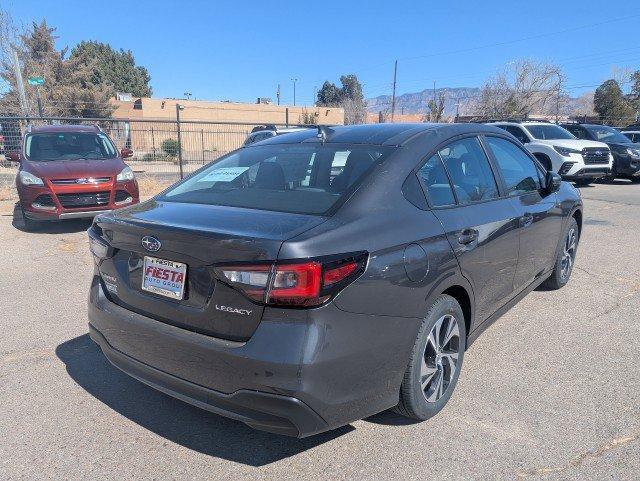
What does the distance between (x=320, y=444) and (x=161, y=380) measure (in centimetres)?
89

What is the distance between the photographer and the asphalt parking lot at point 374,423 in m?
2.53

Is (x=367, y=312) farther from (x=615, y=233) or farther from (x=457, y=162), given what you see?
(x=615, y=233)

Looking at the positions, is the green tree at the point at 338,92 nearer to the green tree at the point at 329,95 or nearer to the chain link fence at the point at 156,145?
the green tree at the point at 329,95

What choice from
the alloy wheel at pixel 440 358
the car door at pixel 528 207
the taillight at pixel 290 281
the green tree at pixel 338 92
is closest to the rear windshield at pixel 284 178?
the taillight at pixel 290 281

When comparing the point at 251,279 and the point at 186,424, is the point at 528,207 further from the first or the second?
the point at 186,424

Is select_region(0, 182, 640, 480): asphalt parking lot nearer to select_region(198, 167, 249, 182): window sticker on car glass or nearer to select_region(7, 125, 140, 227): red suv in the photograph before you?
select_region(198, 167, 249, 182): window sticker on car glass

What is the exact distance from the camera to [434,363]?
9.50 feet

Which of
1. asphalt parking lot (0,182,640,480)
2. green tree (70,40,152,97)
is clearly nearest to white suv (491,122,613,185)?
asphalt parking lot (0,182,640,480)

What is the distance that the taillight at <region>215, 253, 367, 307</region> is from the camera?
215 centimetres

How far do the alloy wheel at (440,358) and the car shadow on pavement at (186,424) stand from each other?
0.52 metres

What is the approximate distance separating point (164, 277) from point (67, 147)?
25.6ft

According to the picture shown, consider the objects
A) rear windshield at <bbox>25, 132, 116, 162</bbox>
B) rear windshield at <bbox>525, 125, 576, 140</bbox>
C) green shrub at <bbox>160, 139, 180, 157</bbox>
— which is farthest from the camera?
green shrub at <bbox>160, 139, 180, 157</bbox>

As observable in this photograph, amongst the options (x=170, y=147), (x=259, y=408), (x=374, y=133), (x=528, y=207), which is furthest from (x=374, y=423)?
(x=170, y=147)

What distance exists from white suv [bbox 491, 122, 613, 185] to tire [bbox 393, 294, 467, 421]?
12084mm
